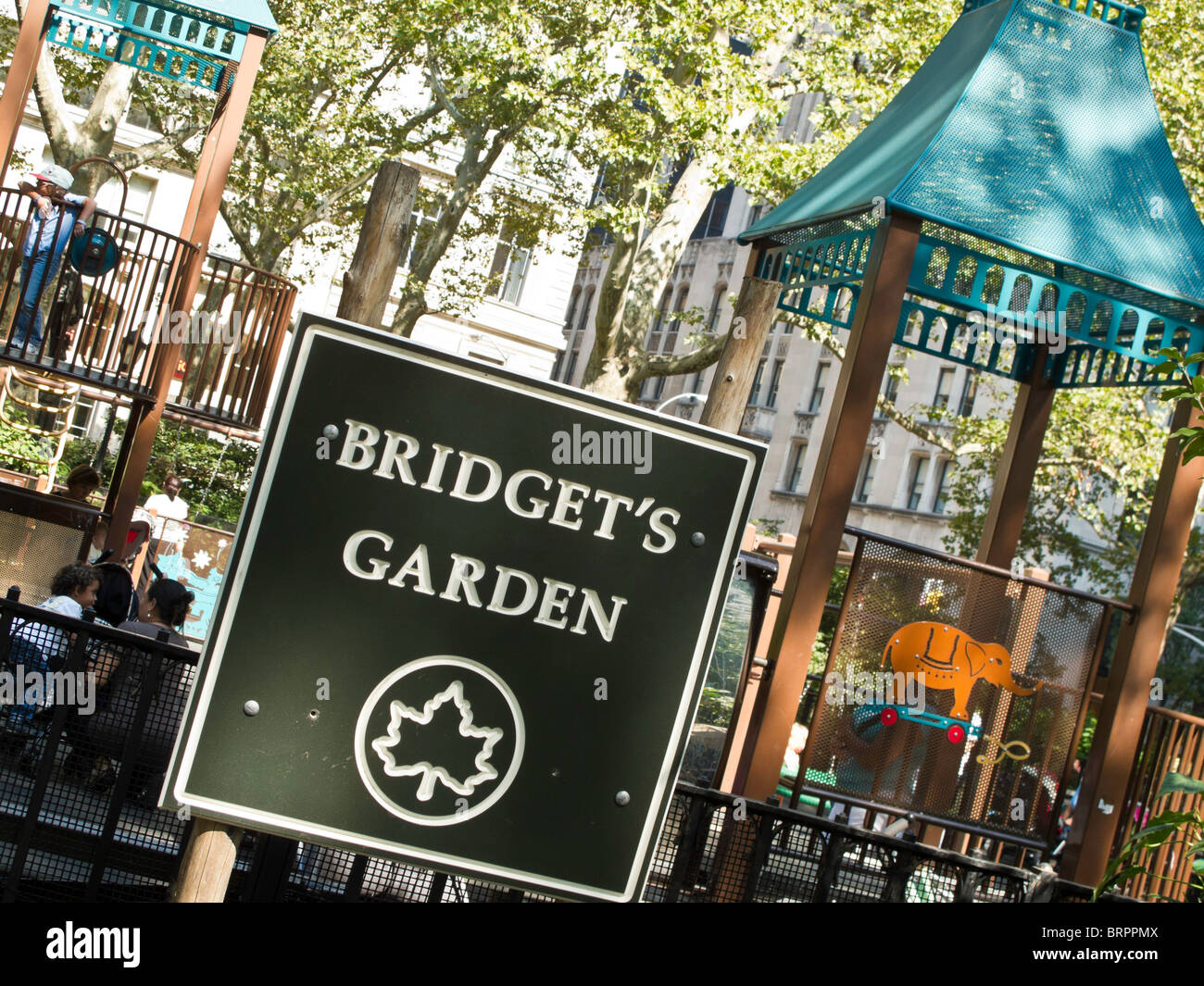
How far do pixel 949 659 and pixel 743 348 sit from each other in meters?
3.50

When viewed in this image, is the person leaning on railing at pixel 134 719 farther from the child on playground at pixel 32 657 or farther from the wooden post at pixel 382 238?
the wooden post at pixel 382 238

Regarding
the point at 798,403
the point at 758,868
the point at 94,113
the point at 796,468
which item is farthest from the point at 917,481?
the point at 758,868

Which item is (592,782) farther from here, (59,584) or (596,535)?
(59,584)

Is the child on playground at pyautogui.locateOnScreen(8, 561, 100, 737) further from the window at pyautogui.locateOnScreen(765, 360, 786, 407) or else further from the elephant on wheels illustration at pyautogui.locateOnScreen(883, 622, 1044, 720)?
the window at pyautogui.locateOnScreen(765, 360, 786, 407)

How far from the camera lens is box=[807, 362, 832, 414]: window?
51656mm

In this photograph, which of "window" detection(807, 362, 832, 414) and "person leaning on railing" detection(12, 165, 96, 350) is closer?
"person leaning on railing" detection(12, 165, 96, 350)

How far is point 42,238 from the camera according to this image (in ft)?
31.1

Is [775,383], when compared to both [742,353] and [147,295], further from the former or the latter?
[147,295]

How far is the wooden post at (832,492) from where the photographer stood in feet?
19.0

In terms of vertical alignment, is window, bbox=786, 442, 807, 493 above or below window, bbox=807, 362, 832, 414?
below

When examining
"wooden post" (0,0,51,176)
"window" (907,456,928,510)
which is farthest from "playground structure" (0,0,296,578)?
"window" (907,456,928,510)

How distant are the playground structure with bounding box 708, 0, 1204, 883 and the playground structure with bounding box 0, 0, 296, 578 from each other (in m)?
4.94

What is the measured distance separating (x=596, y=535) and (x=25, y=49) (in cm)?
952
